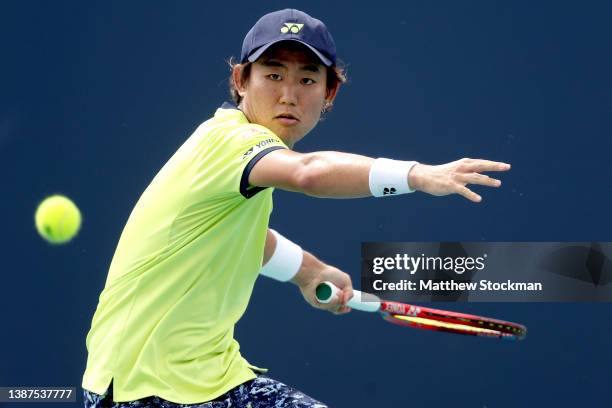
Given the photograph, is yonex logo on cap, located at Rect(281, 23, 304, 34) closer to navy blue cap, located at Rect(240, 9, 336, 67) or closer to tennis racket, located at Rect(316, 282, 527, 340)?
navy blue cap, located at Rect(240, 9, 336, 67)

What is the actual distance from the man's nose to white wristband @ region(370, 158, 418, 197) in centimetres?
61

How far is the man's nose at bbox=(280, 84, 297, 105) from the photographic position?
2.78 m

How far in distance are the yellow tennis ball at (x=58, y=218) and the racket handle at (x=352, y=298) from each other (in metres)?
1.82

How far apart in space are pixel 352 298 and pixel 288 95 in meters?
0.95

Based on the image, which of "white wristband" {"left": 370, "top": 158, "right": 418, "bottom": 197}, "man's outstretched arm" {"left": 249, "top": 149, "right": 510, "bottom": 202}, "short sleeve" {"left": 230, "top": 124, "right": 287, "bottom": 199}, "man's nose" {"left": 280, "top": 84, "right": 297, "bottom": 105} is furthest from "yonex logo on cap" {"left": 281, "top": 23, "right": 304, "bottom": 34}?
"white wristband" {"left": 370, "top": 158, "right": 418, "bottom": 197}

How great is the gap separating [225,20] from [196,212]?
2487mm

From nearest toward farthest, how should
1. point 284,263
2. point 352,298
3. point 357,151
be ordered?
1. point 284,263
2. point 352,298
3. point 357,151

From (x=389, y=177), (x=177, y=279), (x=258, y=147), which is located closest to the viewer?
(x=389, y=177)

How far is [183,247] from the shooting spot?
2625 millimetres

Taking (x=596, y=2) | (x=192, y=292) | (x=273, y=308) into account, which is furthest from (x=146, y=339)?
(x=596, y=2)

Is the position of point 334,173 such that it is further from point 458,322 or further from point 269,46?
point 458,322

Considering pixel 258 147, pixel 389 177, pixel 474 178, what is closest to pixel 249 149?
pixel 258 147

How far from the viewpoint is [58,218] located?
5.04 meters

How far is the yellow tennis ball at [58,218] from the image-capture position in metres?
4.94
